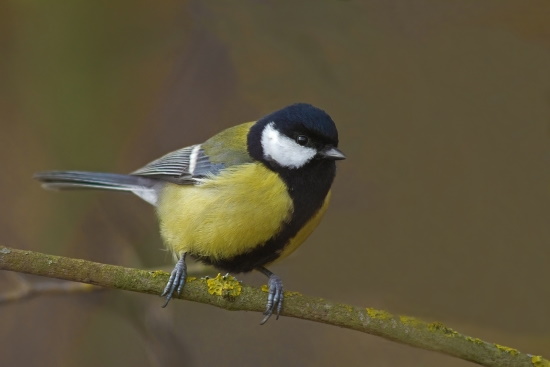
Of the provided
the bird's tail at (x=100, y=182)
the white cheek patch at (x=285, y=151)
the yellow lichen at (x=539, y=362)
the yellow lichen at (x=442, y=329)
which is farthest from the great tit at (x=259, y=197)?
the yellow lichen at (x=539, y=362)

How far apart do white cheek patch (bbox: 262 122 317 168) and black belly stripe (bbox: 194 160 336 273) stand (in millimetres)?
26

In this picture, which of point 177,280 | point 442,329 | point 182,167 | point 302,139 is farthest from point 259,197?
point 442,329

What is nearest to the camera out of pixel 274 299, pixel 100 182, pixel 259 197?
pixel 274 299

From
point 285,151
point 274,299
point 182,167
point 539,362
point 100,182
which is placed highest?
point 285,151

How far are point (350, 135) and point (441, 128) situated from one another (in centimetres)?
39

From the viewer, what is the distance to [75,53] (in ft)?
9.24

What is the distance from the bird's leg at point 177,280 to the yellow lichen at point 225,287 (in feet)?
0.42

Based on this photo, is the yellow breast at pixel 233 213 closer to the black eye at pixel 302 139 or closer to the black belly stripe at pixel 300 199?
the black belly stripe at pixel 300 199

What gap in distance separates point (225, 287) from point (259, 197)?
1.43 feet

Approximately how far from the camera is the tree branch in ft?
5.29

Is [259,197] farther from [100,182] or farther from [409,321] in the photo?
[100,182]

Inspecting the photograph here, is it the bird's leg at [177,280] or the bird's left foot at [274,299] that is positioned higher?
the bird's left foot at [274,299]

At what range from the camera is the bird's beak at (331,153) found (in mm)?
2186

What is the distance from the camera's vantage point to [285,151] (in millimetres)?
2256
